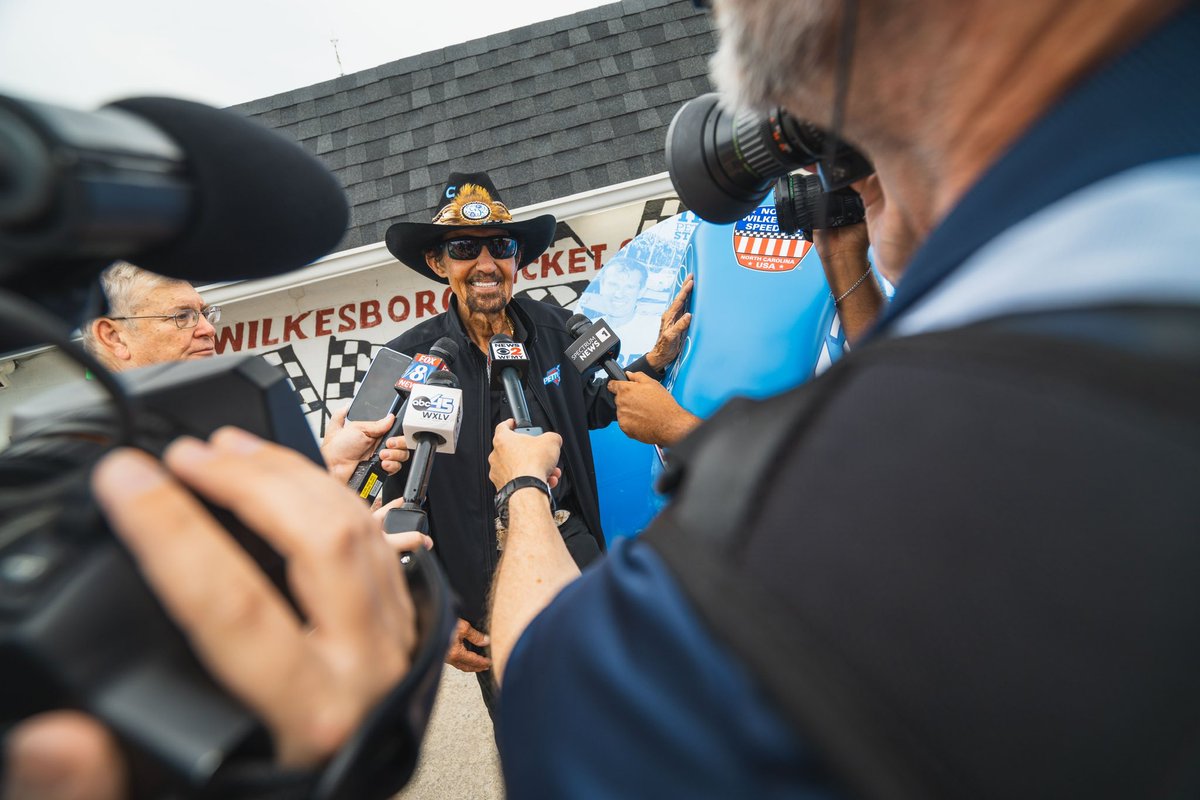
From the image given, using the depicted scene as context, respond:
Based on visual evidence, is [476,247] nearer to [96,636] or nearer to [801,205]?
[801,205]

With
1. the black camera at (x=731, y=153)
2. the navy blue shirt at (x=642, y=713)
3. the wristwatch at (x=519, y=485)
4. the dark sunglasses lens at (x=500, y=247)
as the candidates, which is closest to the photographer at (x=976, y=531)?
the navy blue shirt at (x=642, y=713)

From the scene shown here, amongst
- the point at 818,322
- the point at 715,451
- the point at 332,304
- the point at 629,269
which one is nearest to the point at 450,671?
the point at 629,269

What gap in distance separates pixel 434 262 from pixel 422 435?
4.62 feet

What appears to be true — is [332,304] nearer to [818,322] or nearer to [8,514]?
[818,322]

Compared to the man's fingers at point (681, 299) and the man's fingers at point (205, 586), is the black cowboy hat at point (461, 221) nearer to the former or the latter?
the man's fingers at point (681, 299)

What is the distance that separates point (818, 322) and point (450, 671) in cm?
289

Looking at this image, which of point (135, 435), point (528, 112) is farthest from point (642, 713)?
point (528, 112)

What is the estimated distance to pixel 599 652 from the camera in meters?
0.44

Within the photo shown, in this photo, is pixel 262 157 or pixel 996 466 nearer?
pixel 996 466

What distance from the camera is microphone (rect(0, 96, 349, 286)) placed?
404mm

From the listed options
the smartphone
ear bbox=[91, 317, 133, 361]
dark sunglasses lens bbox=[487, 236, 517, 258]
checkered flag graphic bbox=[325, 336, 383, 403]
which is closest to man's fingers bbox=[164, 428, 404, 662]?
the smartphone

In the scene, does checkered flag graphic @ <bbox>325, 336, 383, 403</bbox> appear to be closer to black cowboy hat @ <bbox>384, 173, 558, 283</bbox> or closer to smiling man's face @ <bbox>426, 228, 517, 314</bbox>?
black cowboy hat @ <bbox>384, 173, 558, 283</bbox>

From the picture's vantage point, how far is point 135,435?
417mm

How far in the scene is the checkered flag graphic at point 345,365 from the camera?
17.7ft
